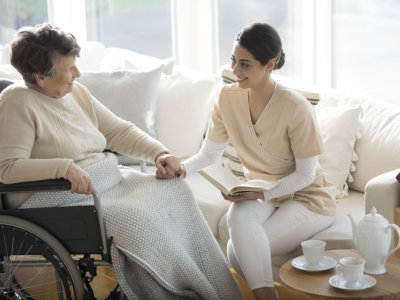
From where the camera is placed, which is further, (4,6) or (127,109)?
(4,6)

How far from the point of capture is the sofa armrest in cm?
233

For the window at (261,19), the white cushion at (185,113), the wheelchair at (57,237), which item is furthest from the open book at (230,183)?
the window at (261,19)

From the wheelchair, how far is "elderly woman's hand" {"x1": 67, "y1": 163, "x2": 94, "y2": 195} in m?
0.02

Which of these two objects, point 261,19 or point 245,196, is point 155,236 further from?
point 261,19

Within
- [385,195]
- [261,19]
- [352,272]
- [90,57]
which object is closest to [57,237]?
[352,272]

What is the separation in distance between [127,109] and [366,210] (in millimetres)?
1396

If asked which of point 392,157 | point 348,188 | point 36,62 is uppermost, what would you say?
point 36,62

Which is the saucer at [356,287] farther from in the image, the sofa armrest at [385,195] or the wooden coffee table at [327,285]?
the sofa armrest at [385,195]

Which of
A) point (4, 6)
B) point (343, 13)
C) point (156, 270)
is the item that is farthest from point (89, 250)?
point (4, 6)

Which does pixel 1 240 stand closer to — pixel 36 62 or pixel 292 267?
pixel 36 62

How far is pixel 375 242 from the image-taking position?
77.2 inches

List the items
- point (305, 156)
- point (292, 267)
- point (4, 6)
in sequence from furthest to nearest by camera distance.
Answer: point (4, 6) < point (305, 156) < point (292, 267)

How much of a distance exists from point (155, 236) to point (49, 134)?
488 millimetres

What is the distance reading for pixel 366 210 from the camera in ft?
7.98
